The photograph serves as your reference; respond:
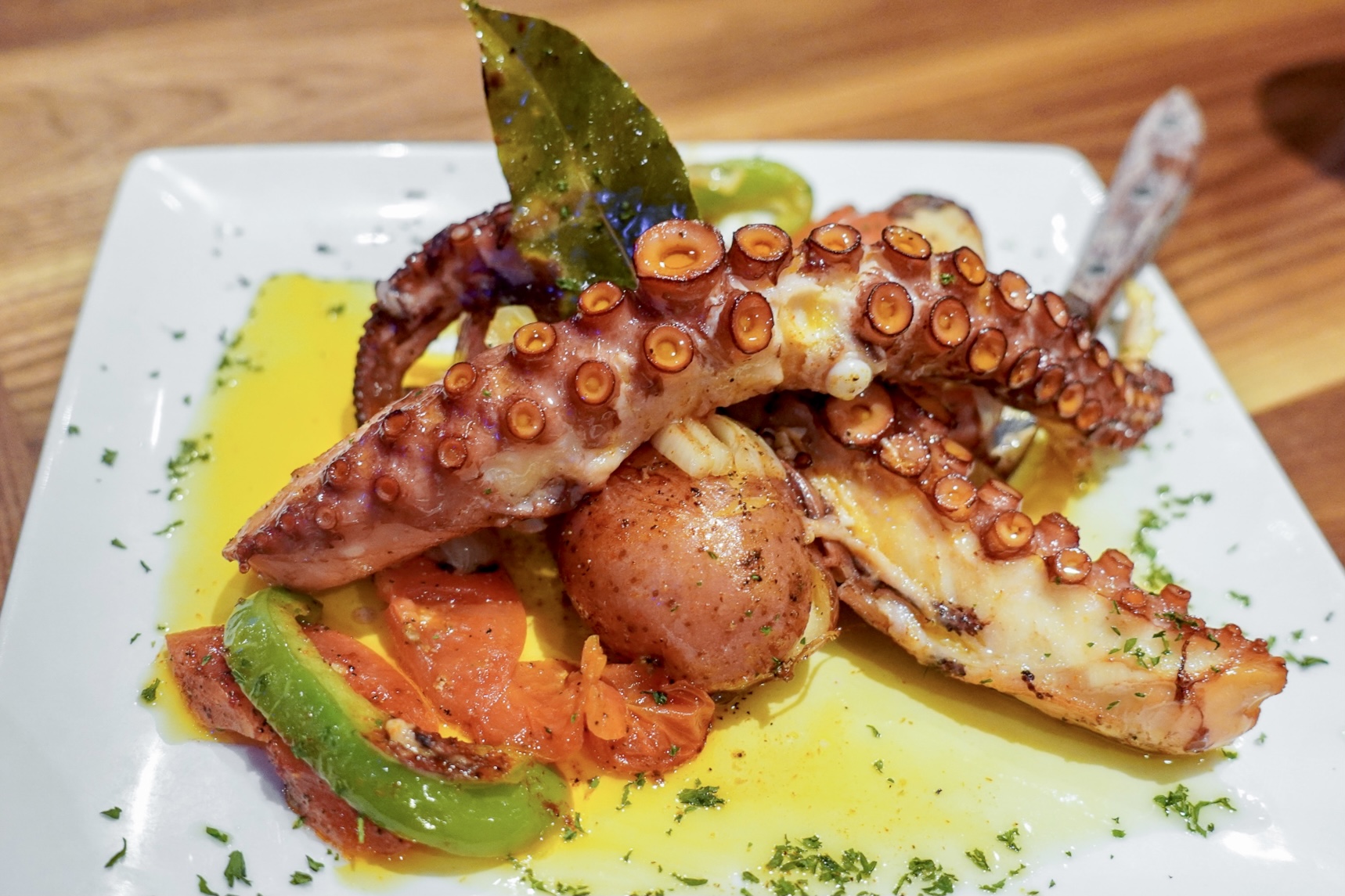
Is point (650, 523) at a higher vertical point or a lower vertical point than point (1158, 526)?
higher

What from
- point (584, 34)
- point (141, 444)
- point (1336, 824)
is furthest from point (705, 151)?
point (1336, 824)

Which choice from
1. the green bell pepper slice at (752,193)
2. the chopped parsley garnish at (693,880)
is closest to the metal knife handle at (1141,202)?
the green bell pepper slice at (752,193)

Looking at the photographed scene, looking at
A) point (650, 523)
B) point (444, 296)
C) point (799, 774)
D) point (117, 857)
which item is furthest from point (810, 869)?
point (444, 296)

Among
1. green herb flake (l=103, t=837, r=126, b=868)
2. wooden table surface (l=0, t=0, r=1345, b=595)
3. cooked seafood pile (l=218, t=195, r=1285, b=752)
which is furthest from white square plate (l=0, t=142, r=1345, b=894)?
wooden table surface (l=0, t=0, r=1345, b=595)

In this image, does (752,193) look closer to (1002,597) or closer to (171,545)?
(1002,597)

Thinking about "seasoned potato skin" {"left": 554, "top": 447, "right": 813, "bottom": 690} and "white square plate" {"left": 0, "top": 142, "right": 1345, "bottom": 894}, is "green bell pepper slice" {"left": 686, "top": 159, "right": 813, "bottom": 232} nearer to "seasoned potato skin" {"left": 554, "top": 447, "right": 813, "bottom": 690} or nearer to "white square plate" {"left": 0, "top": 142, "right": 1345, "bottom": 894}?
Answer: "white square plate" {"left": 0, "top": 142, "right": 1345, "bottom": 894}

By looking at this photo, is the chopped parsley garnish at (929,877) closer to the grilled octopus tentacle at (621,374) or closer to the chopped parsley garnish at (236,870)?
the grilled octopus tentacle at (621,374)
